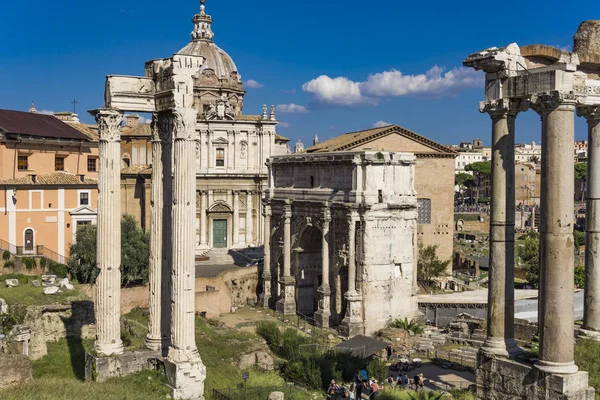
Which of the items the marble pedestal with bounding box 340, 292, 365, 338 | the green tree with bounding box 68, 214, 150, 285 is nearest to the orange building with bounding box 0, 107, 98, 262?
the green tree with bounding box 68, 214, 150, 285

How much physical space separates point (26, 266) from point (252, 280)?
12536 mm

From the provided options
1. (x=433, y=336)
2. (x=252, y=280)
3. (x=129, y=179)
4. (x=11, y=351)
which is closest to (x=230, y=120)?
(x=129, y=179)

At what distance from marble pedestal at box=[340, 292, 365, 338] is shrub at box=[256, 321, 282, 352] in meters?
4.74

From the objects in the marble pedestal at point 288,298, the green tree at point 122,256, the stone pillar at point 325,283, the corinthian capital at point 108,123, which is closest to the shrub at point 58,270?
the green tree at point 122,256

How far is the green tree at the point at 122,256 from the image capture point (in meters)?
33.4

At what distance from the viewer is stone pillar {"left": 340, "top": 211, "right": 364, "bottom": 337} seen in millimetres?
31656

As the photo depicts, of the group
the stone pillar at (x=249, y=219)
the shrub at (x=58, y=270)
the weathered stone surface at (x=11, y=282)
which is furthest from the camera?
the stone pillar at (x=249, y=219)

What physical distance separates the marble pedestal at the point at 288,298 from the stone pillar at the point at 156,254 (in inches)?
746

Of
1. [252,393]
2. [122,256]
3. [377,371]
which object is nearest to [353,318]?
[377,371]

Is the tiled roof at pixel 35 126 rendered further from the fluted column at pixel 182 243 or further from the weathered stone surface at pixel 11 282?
the fluted column at pixel 182 243

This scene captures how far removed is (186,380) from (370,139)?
37.0 m

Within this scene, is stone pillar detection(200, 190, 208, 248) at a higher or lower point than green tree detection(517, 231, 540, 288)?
higher

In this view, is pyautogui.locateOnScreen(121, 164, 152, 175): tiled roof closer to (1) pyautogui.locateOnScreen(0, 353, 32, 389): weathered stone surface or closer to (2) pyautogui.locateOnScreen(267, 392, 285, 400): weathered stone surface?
(2) pyautogui.locateOnScreen(267, 392, 285, 400): weathered stone surface

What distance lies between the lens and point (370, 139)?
51.0 m
